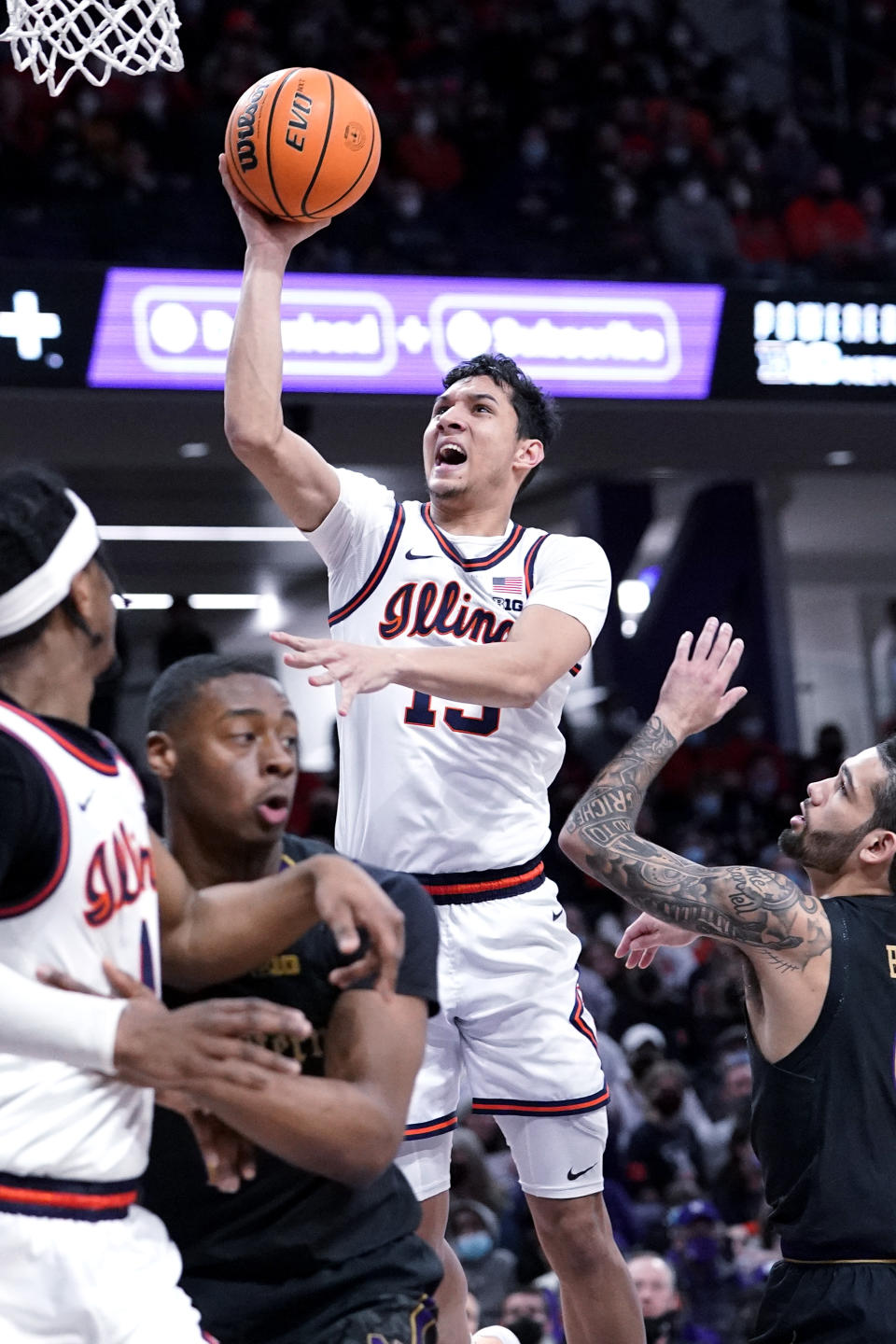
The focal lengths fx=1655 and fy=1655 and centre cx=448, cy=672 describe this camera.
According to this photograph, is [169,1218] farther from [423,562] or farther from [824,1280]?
[423,562]

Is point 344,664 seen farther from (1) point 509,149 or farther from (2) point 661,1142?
(1) point 509,149

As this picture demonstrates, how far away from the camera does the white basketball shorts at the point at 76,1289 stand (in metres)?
2.36

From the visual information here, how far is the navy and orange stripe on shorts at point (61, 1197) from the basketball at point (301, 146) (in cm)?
240

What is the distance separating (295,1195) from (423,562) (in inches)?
76.9

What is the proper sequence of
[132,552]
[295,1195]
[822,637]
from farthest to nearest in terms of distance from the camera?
1. [822,637]
2. [132,552]
3. [295,1195]

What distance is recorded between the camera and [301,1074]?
280 cm

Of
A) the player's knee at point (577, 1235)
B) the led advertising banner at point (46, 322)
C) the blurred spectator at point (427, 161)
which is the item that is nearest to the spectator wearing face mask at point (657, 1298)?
the player's knee at point (577, 1235)

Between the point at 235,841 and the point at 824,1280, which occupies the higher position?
the point at 235,841

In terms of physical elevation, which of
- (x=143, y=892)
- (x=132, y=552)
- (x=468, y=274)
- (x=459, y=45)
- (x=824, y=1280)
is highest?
(x=459, y=45)

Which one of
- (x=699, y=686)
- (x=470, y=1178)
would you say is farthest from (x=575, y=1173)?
(x=470, y=1178)

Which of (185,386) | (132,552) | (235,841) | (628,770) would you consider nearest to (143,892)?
(235,841)

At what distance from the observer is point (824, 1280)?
143 inches

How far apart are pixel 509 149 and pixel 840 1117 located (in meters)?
12.4

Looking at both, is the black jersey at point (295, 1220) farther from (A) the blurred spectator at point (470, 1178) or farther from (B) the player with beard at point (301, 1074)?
(A) the blurred spectator at point (470, 1178)
